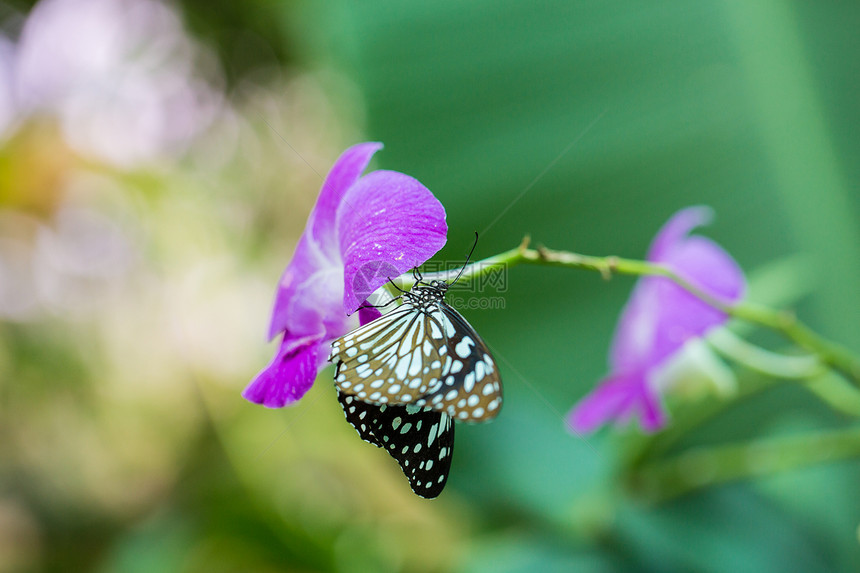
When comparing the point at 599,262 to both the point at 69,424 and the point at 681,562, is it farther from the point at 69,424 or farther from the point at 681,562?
the point at 69,424

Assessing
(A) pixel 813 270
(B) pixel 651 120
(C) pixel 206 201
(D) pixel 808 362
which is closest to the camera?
(D) pixel 808 362

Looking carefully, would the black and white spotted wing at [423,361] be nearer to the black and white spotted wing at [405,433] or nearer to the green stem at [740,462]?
the black and white spotted wing at [405,433]

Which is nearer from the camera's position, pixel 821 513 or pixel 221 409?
pixel 821 513

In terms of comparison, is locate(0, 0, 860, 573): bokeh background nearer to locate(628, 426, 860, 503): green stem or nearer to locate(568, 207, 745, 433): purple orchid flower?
locate(628, 426, 860, 503): green stem

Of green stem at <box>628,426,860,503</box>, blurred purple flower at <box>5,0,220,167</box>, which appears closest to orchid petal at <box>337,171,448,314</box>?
green stem at <box>628,426,860,503</box>

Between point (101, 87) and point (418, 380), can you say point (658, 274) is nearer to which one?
point (418, 380)

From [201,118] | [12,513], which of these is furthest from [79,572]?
[201,118]
